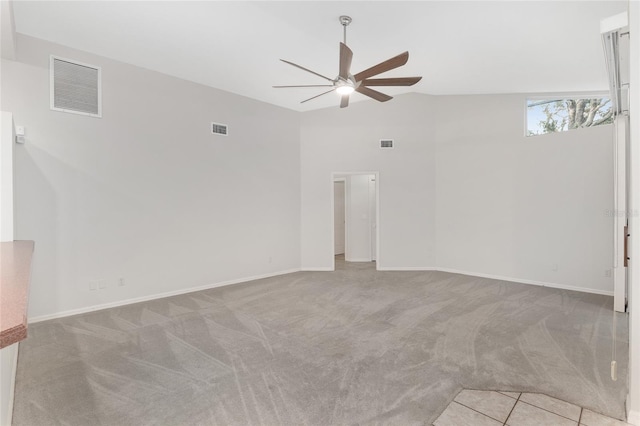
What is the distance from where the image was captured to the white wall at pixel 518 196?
5043mm

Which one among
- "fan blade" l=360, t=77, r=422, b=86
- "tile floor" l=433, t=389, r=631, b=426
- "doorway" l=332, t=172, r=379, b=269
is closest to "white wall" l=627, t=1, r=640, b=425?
"tile floor" l=433, t=389, r=631, b=426

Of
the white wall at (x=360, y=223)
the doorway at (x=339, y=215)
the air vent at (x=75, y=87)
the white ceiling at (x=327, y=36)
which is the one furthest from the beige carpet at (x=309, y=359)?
the doorway at (x=339, y=215)

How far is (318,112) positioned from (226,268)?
365 centimetres

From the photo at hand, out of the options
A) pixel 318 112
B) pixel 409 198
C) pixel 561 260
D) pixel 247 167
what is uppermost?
pixel 318 112

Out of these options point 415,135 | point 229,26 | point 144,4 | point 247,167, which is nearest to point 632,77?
point 229,26

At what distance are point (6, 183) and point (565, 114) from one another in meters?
7.51

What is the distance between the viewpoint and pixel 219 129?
5562mm

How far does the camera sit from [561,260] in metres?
5.38

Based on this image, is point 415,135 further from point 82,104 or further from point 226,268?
point 82,104

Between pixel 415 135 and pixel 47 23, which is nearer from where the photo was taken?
pixel 47 23

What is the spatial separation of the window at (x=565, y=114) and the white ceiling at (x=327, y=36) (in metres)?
0.35

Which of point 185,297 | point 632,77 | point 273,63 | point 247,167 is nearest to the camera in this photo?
point 632,77

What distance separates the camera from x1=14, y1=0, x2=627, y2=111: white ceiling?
10.8 ft

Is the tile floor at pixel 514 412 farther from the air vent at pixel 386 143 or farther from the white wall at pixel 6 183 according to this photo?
the air vent at pixel 386 143
